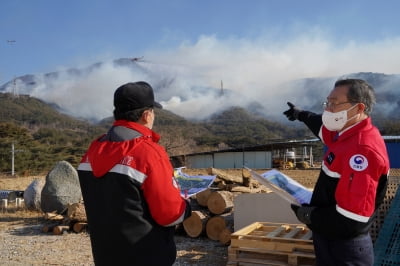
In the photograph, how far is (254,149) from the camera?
151 ft

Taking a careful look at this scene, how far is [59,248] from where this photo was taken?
25.0ft

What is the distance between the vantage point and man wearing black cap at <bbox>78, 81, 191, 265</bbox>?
7.41ft

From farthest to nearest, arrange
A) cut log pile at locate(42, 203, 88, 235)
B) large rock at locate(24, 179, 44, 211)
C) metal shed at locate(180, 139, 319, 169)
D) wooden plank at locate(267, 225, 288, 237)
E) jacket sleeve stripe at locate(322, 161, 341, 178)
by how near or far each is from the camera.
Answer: metal shed at locate(180, 139, 319, 169) → large rock at locate(24, 179, 44, 211) → cut log pile at locate(42, 203, 88, 235) → wooden plank at locate(267, 225, 288, 237) → jacket sleeve stripe at locate(322, 161, 341, 178)

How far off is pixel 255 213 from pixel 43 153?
36996 mm

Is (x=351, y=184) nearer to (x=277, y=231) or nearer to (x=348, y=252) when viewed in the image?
(x=348, y=252)

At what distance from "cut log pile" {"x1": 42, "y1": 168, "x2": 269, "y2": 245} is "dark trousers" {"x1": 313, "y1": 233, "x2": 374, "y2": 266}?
510cm

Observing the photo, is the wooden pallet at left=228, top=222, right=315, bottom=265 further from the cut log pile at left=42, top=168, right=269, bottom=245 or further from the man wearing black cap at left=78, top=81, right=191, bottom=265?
the man wearing black cap at left=78, top=81, right=191, bottom=265

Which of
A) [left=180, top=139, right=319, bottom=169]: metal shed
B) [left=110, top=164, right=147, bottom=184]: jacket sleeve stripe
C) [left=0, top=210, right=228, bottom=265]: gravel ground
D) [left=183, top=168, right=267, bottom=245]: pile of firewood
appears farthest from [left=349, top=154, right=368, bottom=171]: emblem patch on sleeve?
[left=180, top=139, right=319, bottom=169]: metal shed

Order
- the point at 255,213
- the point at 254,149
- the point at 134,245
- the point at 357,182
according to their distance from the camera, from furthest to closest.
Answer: the point at 254,149 → the point at 255,213 → the point at 134,245 → the point at 357,182

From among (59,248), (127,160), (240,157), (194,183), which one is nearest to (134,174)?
(127,160)

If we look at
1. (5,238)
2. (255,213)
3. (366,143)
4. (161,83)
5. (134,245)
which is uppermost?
(161,83)

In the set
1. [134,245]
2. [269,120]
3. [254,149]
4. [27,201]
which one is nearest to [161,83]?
Answer: [269,120]

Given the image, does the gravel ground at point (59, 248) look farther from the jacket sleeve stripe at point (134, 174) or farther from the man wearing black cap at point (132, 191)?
the jacket sleeve stripe at point (134, 174)

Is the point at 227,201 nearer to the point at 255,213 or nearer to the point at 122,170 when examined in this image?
the point at 255,213
